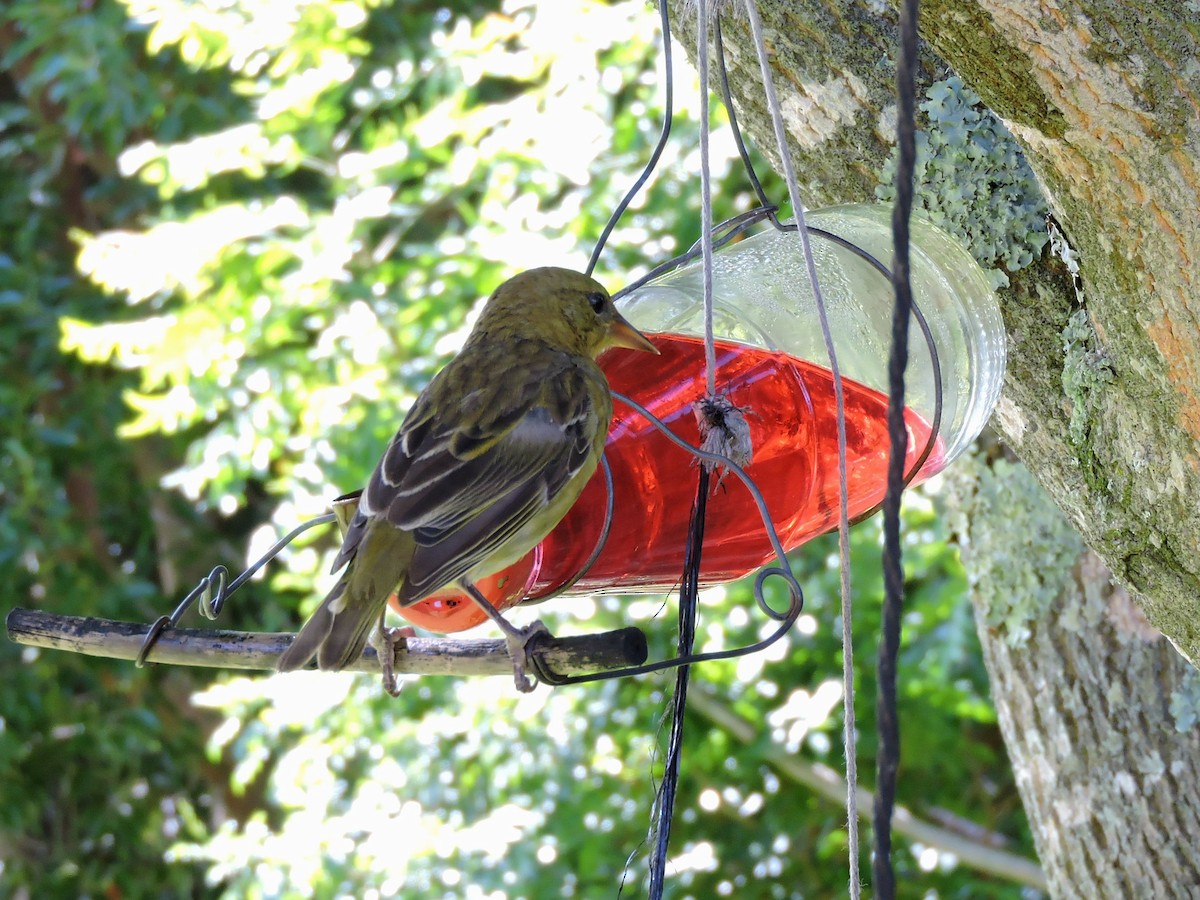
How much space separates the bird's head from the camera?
214 centimetres

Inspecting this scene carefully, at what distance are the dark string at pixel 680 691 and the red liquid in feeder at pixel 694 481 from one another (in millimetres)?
200

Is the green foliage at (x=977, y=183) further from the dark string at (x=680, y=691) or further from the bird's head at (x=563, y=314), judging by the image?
the dark string at (x=680, y=691)

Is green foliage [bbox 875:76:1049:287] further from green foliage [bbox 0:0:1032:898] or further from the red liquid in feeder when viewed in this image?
green foliage [bbox 0:0:1032:898]

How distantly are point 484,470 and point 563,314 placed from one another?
342 mm

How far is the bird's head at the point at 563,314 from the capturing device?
2137 mm

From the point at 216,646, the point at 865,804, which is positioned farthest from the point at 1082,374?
the point at 865,804

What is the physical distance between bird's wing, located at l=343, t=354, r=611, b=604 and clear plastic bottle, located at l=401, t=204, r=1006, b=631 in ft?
0.44

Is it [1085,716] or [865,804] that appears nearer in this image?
[1085,716]

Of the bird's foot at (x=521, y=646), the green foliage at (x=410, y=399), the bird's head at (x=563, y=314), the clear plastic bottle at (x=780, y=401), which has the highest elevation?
the green foliage at (x=410, y=399)

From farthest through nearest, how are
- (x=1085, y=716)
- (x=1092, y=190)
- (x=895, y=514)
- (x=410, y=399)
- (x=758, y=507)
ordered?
(x=410, y=399)
(x=1085, y=716)
(x=758, y=507)
(x=1092, y=190)
(x=895, y=514)

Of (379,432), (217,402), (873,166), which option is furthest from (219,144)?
(873,166)

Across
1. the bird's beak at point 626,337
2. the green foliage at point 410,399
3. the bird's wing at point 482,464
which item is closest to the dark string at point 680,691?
the bird's wing at point 482,464

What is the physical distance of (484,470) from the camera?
6.55 ft

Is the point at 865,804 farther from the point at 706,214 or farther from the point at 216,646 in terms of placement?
the point at 706,214
